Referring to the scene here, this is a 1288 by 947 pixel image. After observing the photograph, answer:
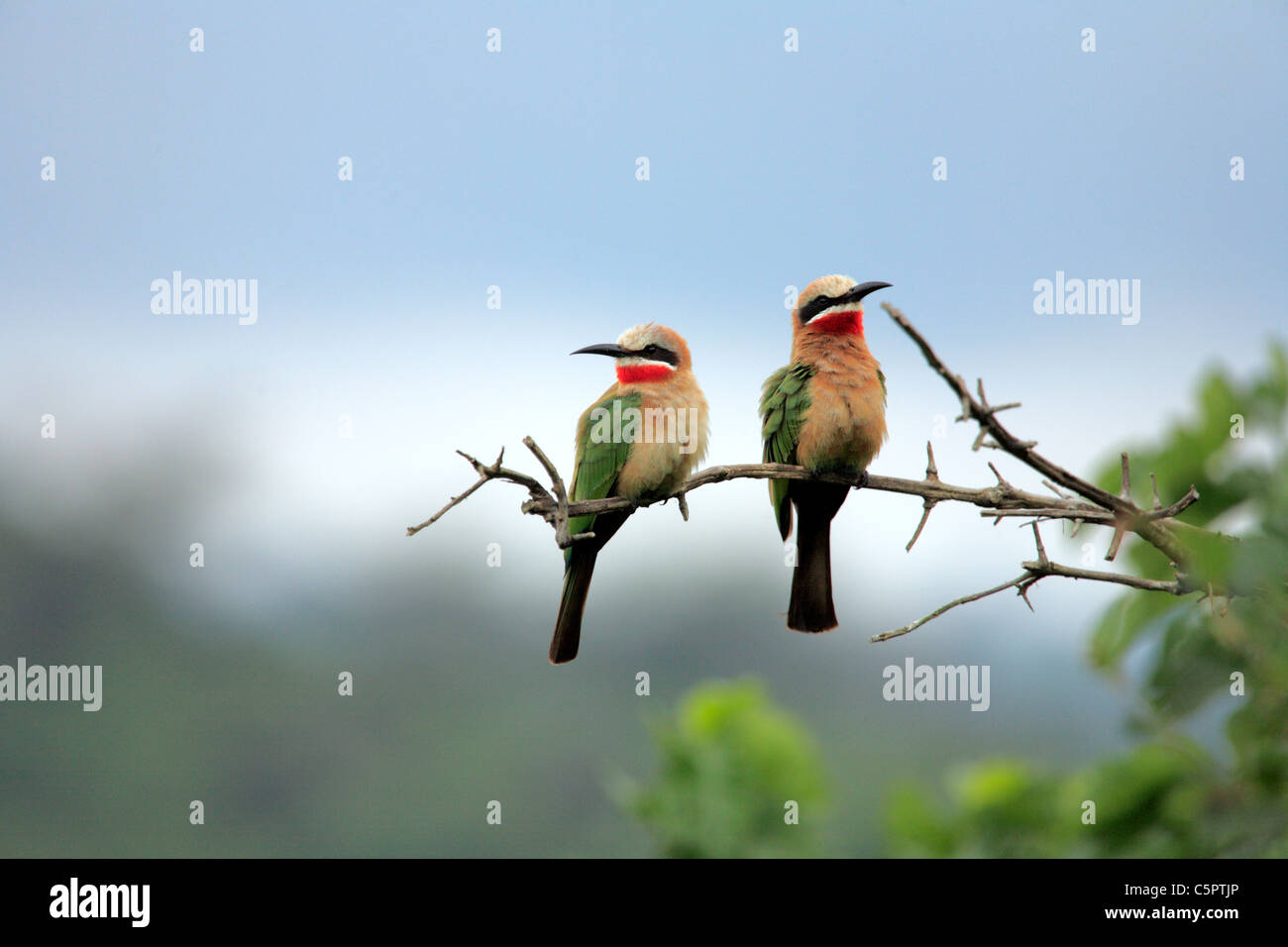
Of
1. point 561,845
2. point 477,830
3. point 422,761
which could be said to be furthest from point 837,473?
point 422,761

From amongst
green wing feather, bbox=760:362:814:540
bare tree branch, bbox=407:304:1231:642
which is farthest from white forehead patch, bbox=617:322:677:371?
bare tree branch, bbox=407:304:1231:642

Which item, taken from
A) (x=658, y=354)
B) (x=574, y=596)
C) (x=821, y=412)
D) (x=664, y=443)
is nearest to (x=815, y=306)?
(x=821, y=412)

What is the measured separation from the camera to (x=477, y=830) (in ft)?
186

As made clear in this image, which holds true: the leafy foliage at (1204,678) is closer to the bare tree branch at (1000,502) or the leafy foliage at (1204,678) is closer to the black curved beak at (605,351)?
the bare tree branch at (1000,502)

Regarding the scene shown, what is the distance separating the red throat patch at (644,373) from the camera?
10.8 feet

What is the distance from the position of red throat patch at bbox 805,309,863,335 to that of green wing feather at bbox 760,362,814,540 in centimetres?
12

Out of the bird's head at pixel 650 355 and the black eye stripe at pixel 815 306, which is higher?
the black eye stripe at pixel 815 306

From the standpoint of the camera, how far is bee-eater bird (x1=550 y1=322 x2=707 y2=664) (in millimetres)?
3211

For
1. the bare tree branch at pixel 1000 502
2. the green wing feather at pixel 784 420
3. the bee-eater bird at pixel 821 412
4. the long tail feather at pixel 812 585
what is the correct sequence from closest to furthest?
1. the bare tree branch at pixel 1000 502
2. the long tail feather at pixel 812 585
3. the bee-eater bird at pixel 821 412
4. the green wing feather at pixel 784 420

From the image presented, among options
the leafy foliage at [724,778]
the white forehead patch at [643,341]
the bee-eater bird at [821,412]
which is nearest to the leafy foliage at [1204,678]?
the bee-eater bird at [821,412]

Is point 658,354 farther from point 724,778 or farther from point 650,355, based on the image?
point 724,778

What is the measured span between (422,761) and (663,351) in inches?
2406

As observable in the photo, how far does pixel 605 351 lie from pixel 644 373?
304 mm
